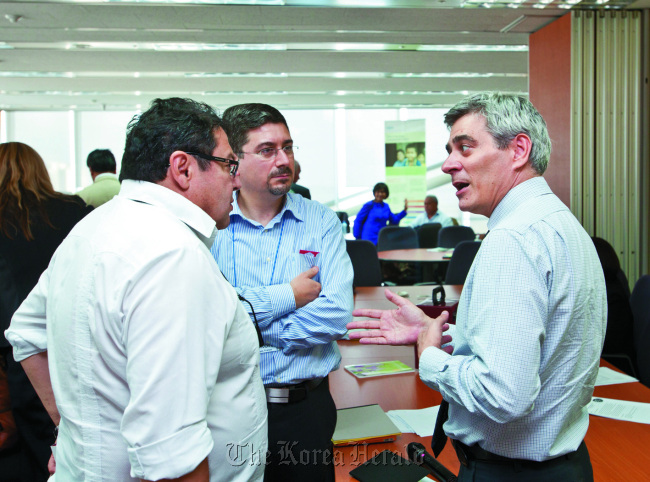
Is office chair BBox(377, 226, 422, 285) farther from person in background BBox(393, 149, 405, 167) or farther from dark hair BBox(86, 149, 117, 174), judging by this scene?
person in background BBox(393, 149, 405, 167)

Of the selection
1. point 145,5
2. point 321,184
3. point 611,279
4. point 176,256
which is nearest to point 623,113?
point 611,279

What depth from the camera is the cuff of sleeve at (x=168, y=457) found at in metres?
0.95

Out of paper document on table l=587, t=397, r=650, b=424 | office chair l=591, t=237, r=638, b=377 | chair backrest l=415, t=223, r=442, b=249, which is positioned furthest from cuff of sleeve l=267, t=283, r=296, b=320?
chair backrest l=415, t=223, r=442, b=249

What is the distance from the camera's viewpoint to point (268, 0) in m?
4.69

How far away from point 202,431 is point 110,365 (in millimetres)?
224

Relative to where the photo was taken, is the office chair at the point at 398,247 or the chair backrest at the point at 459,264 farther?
the office chair at the point at 398,247

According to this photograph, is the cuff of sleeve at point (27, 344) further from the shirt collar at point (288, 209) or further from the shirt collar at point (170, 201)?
the shirt collar at point (288, 209)

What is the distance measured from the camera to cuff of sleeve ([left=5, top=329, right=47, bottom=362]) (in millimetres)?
1377

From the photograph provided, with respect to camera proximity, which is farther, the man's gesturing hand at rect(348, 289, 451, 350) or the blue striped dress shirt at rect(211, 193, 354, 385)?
the blue striped dress shirt at rect(211, 193, 354, 385)

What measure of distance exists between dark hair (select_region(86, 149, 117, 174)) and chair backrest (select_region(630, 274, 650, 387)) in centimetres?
428

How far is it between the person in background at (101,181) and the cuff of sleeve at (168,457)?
4028 mm

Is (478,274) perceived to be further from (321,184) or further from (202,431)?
(321,184)

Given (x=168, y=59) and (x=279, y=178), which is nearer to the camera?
(x=279, y=178)

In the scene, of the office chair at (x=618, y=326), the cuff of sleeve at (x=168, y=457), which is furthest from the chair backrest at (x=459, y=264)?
the cuff of sleeve at (x=168, y=457)
